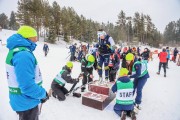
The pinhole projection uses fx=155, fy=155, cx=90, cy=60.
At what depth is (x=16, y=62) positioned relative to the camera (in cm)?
193

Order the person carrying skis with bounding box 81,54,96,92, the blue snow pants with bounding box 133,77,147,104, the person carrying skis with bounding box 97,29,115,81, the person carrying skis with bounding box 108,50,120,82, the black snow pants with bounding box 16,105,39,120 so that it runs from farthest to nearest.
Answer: the person carrying skis with bounding box 108,50,120,82, the person carrying skis with bounding box 81,54,96,92, the person carrying skis with bounding box 97,29,115,81, the blue snow pants with bounding box 133,77,147,104, the black snow pants with bounding box 16,105,39,120

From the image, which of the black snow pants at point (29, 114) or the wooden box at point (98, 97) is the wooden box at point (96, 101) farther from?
the black snow pants at point (29, 114)

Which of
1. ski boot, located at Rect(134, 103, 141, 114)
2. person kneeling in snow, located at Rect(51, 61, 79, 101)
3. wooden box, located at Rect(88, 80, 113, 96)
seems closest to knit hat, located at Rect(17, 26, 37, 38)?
person kneeling in snow, located at Rect(51, 61, 79, 101)

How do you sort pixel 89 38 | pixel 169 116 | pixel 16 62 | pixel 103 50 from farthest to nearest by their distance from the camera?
pixel 89 38, pixel 103 50, pixel 169 116, pixel 16 62

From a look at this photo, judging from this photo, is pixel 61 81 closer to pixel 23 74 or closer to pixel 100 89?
pixel 100 89

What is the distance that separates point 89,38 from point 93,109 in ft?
141

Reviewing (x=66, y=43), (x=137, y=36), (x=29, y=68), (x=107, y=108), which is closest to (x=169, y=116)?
(x=107, y=108)

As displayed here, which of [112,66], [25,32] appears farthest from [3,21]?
[25,32]

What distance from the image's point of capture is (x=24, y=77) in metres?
1.90

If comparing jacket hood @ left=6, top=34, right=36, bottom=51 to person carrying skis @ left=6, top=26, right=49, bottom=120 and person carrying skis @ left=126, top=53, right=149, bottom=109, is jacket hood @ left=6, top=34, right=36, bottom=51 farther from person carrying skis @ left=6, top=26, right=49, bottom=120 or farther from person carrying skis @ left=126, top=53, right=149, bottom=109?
person carrying skis @ left=126, top=53, right=149, bottom=109

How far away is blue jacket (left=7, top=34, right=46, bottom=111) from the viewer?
191cm

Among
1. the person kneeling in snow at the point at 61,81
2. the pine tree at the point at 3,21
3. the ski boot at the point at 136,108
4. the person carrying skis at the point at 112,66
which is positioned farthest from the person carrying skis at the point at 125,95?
the pine tree at the point at 3,21

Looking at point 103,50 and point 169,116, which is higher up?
point 103,50

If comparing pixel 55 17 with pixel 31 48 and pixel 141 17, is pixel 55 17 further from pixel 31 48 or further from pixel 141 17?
pixel 31 48
